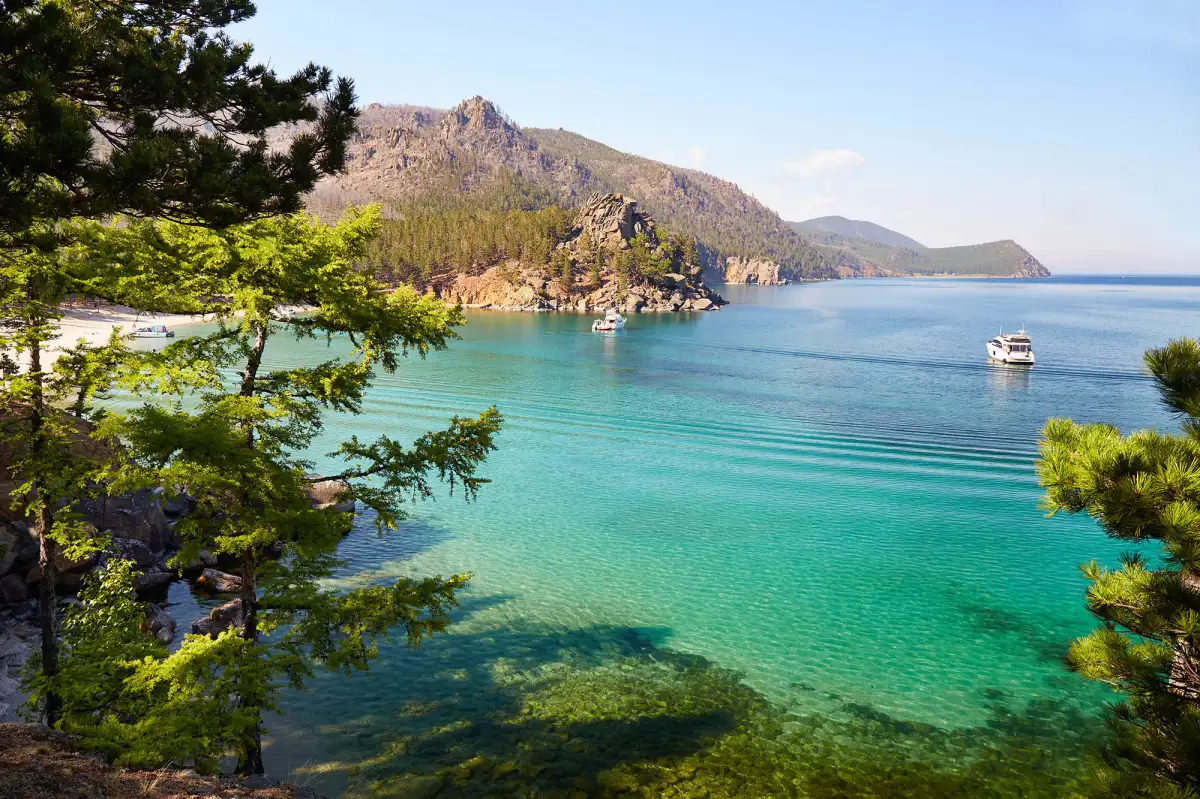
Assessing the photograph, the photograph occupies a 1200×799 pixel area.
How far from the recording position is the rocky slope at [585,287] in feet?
490

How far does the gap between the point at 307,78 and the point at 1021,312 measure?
18652 centimetres

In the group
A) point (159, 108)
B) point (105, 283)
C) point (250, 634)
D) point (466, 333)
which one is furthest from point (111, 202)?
point (466, 333)

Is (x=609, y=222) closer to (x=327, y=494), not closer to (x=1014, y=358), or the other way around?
(x=1014, y=358)

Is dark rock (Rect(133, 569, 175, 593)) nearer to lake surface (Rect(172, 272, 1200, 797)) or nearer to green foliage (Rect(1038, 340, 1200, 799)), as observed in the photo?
lake surface (Rect(172, 272, 1200, 797))

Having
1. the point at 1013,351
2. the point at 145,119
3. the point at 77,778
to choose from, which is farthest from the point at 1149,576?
the point at 1013,351

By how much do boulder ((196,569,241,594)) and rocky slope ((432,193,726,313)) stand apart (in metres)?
118

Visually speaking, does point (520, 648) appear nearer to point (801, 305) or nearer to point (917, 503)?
point (917, 503)

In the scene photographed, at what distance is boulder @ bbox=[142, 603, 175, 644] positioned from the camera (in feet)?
61.4

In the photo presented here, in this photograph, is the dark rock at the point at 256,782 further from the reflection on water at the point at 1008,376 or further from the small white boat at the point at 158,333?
the small white boat at the point at 158,333

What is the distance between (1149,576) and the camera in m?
7.68

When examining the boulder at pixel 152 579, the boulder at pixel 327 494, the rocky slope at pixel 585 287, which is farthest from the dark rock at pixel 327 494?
the rocky slope at pixel 585 287

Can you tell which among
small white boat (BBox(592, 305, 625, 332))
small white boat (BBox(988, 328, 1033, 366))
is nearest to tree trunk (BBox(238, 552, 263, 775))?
small white boat (BBox(988, 328, 1033, 366))

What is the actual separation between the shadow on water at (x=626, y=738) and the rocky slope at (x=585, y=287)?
12485 centimetres

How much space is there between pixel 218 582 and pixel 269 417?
14648 millimetres
